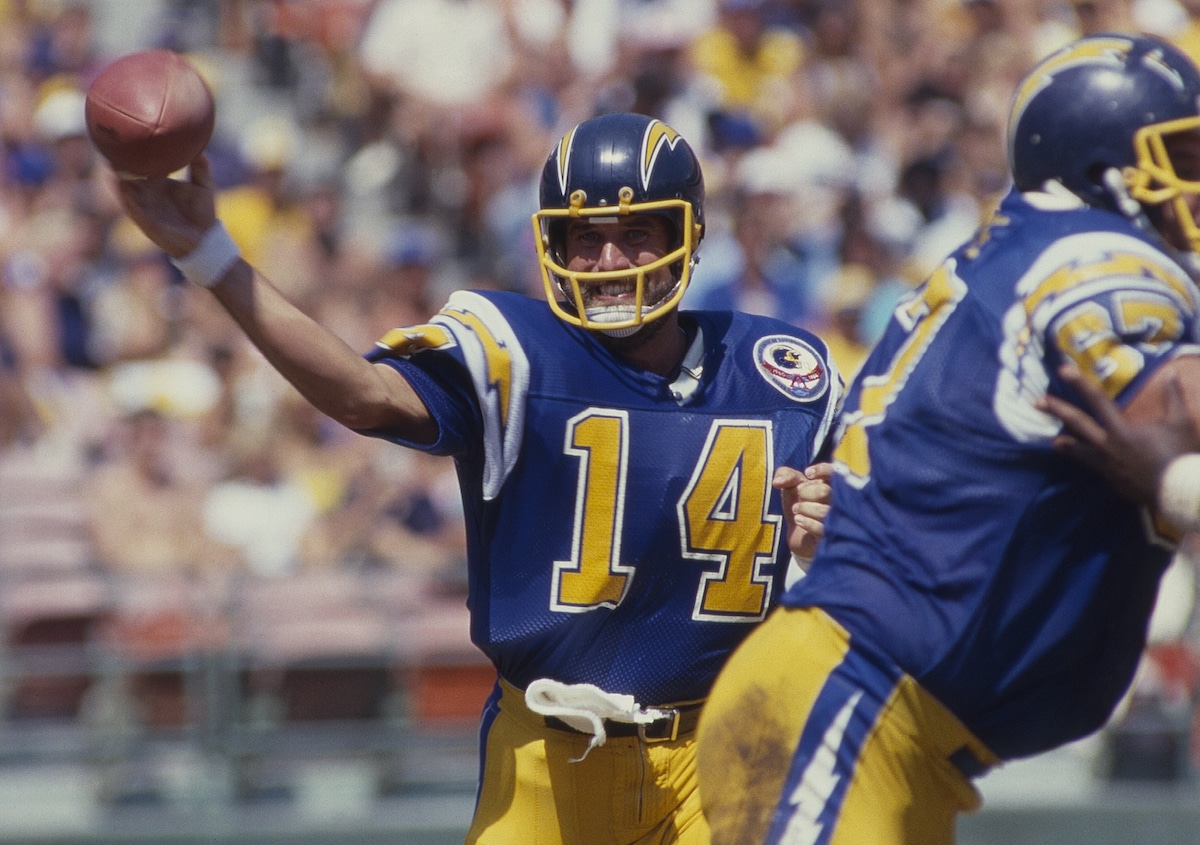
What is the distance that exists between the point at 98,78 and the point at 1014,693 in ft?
7.28

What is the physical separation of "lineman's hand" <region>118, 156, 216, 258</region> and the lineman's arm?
1680mm

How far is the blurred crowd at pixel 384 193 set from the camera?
752 centimetres

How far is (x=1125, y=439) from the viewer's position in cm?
271

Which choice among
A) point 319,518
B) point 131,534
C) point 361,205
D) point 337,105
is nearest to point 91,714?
point 131,534

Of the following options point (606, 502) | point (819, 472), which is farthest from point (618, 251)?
point (819, 472)

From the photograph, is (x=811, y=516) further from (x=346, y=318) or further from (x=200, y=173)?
(x=346, y=318)

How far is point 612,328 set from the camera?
3.72 meters

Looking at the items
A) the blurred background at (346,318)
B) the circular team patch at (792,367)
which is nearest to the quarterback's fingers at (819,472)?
the circular team patch at (792,367)

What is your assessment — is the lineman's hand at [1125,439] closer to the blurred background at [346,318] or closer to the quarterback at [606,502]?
the quarterback at [606,502]

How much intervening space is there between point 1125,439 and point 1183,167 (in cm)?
57

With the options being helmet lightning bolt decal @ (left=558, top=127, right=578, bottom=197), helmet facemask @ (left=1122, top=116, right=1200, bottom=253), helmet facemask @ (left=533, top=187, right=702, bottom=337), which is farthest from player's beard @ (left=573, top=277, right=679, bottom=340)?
helmet facemask @ (left=1122, top=116, right=1200, bottom=253)

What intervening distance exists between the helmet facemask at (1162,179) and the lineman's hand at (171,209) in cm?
175

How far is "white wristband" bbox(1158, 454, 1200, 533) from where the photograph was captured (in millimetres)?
2650

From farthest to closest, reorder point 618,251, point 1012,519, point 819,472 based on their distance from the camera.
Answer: point 618,251 → point 819,472 → point 1012,519
